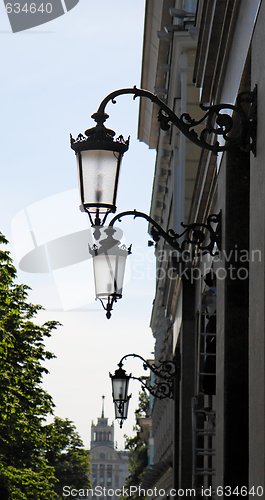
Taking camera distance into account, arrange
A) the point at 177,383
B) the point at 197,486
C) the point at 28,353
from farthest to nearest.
A: 1. the point at 28,353
2. the point at 177,383
3. the point at 197,486

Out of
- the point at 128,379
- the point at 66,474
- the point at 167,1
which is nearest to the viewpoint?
the point at 128,379

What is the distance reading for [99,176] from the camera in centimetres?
895

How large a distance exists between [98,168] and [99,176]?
63 millimetres

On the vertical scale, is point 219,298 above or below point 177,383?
below

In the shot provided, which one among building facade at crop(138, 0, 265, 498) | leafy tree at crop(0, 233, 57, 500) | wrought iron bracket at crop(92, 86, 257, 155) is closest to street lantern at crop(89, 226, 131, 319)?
building facade at crop(138, 0, 265, 498)

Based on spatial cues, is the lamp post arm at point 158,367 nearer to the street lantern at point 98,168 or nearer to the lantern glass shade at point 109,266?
the lantern glass shade at point 109,266

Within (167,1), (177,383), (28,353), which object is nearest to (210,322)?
(177,383)

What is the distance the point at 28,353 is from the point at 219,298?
33.8 meters

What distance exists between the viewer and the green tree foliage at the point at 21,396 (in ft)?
120

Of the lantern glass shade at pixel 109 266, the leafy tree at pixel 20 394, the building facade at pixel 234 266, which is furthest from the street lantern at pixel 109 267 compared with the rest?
the leafy tree at pixel 20 394

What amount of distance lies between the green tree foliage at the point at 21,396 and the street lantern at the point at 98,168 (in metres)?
25.6

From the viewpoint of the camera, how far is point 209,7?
11.5 meters

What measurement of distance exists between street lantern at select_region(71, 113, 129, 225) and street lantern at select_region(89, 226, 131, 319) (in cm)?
296

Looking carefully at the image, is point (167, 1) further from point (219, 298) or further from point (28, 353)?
point (219, 298)
